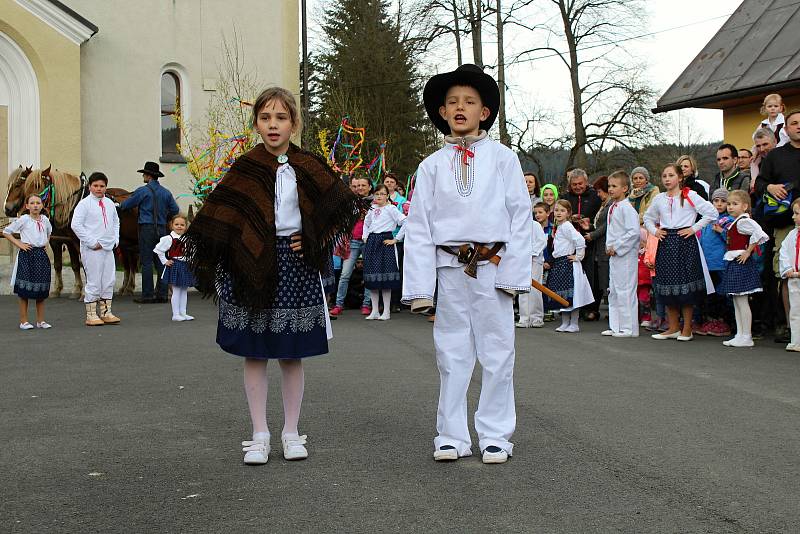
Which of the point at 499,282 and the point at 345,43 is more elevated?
the point at 345,43

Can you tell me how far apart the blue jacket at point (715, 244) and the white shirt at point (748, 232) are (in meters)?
0.55

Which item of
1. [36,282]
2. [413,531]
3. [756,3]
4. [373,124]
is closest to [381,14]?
[373,124]

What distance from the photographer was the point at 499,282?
5.48 metres

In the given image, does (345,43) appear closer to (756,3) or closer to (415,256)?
(756,3)

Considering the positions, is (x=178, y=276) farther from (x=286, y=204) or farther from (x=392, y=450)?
(x=392, y=450)

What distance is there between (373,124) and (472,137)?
36709 millimetres

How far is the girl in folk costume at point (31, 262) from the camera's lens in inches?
509

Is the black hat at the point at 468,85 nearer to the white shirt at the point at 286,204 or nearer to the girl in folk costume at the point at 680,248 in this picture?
the white shirt at the point at 286,204

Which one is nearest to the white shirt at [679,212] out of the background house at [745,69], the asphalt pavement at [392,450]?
the asphalt pavement at [392,450]

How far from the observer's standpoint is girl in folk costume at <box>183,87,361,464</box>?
18.0 ft

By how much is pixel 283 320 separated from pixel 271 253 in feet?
1.23

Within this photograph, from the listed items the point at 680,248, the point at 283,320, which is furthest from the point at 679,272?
the point at 283,320

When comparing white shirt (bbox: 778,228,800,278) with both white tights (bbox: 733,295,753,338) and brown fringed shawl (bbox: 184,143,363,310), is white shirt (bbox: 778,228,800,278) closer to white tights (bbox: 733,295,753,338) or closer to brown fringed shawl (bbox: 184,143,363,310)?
white tights (bbox: 733,295,753,338)

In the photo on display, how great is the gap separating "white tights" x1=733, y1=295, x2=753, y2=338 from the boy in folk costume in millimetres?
6277
